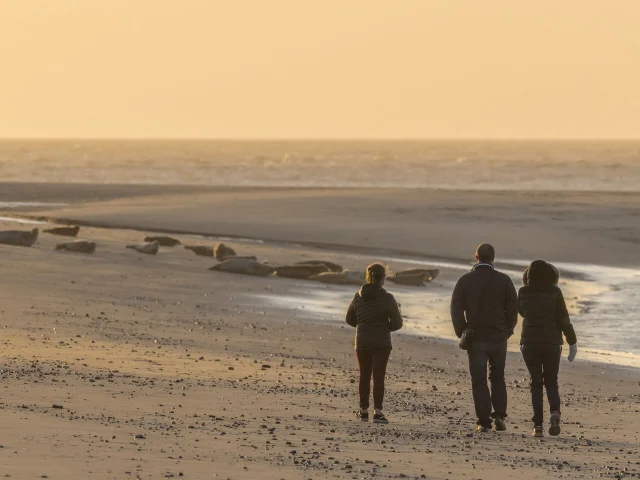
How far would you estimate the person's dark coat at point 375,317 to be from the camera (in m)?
12.0

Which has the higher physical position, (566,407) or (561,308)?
(561,308)

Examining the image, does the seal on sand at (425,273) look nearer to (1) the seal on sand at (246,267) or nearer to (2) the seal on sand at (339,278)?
(2) the seal on sand at (339,278)

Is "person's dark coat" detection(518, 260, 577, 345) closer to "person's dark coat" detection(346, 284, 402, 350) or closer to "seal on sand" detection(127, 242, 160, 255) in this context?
"person's dark coat" detection(346, 284, 402, 350)

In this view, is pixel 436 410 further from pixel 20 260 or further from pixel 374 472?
pixel 20 260

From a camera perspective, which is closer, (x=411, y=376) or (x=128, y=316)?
(x=411, y=376)

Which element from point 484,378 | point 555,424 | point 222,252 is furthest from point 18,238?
point 555,424

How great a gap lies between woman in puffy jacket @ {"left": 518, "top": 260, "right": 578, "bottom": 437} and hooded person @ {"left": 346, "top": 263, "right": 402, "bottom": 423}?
1184mm

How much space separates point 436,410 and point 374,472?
362cm

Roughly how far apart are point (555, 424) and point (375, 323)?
73.0 inches

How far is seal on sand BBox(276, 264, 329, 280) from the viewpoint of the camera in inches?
1098

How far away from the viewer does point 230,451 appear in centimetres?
980

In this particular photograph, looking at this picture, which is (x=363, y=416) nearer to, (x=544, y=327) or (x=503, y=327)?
(x=503, y=327)

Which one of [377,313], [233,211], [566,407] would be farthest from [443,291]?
[233,211]

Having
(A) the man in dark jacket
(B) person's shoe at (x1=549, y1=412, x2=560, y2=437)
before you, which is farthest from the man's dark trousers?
(B) person's shoe at (x1=549, y1=412, x2=560, y2=437)
